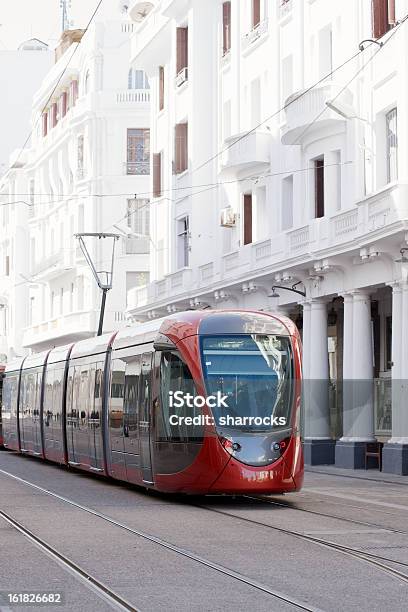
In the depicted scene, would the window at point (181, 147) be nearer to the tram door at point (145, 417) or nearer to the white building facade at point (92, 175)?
the white building facade at point (92, 175)

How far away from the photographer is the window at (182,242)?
45.6 metres

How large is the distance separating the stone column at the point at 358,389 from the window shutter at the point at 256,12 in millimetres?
10131

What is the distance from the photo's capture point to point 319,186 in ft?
Answer: 117

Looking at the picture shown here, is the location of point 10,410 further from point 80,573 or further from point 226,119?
point 80,573

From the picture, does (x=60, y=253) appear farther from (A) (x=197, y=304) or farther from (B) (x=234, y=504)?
(B) (x=234, y=504)

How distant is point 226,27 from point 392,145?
1320cm

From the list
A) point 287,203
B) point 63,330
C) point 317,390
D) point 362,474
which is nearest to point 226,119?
point 287,203

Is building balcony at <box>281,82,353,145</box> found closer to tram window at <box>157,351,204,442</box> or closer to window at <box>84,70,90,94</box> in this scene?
tram window at <box>157,351,204,442</box>

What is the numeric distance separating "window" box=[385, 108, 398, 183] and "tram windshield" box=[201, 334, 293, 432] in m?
11.2

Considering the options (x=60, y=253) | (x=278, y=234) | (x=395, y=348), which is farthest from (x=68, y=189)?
(x=395, y=348)

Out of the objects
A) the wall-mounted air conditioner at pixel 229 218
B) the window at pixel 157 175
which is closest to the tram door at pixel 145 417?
the wall-mounted air conditioner at pixel 229 218

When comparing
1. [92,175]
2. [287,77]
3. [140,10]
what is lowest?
[287,77]

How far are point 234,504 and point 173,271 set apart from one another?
25054mm

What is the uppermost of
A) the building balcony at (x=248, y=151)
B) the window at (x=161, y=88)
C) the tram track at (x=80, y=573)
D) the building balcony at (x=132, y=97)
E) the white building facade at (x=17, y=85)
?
the white building facade at (x=17, y=85)
